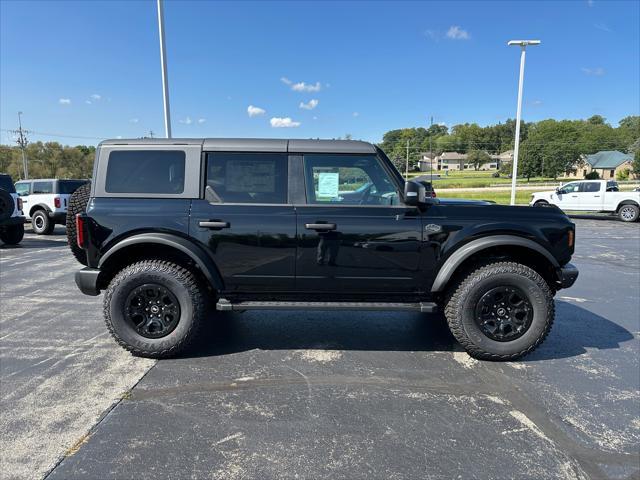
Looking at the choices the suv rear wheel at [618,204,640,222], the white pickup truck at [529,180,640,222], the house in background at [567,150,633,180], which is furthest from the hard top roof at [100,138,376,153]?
the house in background at [567,150,633,180]

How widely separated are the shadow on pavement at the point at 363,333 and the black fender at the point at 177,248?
0.83 meters

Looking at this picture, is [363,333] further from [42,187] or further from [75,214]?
[42,187]

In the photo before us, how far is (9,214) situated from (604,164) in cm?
10710

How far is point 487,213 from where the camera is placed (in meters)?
3.58

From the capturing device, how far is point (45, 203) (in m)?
13.1

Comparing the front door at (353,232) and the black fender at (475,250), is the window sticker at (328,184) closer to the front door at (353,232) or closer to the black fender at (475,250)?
the front door at (353,232)

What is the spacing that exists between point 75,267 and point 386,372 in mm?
6848

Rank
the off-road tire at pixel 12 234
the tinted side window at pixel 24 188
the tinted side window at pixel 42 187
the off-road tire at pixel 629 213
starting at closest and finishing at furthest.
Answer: the off-road tire at pixel 12 234
the tinted side window at pixel 42 187
the tinted side window at pixel 24 188
the off-road tire at pixel 629 213

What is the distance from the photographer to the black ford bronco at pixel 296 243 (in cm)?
351

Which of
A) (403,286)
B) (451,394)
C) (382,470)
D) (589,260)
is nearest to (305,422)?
(382,470)

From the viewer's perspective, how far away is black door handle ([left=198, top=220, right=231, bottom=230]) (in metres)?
3.49

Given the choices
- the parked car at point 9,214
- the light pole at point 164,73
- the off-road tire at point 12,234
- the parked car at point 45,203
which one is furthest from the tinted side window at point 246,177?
the parked car at point 45,203

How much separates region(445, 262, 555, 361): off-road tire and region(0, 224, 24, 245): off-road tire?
11.5 meters

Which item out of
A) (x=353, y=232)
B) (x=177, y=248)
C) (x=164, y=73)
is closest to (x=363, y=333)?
(x=353, y=232)
